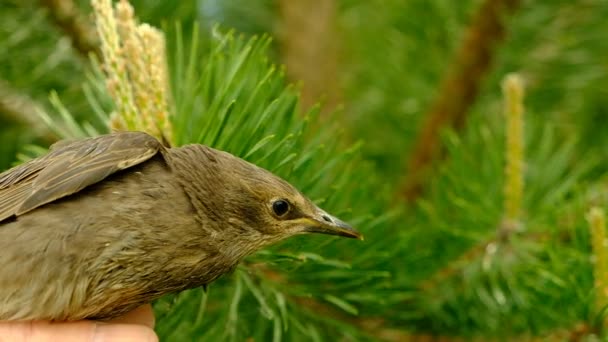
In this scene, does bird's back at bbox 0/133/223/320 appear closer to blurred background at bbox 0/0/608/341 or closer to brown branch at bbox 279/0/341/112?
blurred background at bbox 0/0/608/341

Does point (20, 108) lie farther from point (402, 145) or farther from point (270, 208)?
point (402, 145)

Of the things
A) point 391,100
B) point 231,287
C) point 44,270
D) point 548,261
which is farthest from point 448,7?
point 44,270

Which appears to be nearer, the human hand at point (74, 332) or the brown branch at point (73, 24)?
the human hand at point (74, 332)

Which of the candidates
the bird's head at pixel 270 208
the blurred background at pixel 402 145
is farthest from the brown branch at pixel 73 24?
the bird's head at pixel 270 208

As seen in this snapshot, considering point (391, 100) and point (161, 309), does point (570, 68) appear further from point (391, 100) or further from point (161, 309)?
point (161, 309)

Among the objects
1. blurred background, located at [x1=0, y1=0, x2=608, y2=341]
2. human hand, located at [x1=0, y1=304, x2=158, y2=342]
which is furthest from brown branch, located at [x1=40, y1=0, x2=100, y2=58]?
human hand, located at [x1=0, y1=304, x2=158, y2=342]

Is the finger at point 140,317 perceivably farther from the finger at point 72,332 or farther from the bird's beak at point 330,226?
the bird's beak at point 330,226

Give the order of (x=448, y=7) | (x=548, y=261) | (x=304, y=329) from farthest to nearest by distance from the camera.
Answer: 1. (x=448, y=7)
2. (x=548, y=261)
3. (x=304, y=329)
